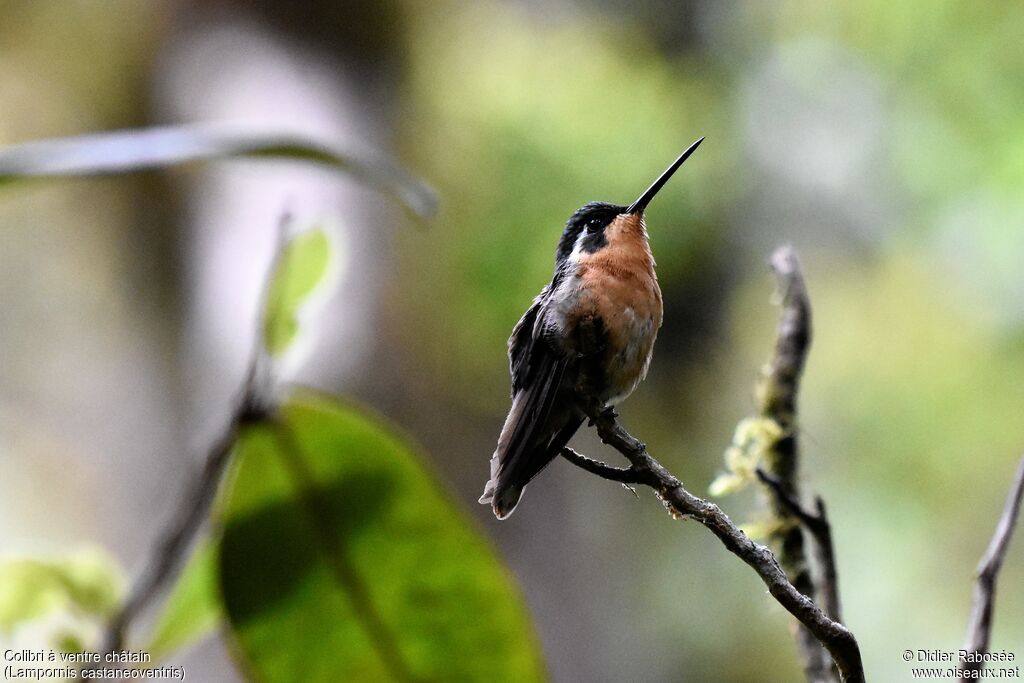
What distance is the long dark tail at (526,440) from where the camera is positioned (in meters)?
0.91

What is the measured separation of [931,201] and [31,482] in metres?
4.79

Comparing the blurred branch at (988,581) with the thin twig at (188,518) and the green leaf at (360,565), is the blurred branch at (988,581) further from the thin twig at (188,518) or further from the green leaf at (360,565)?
the thin twig at (188,518)

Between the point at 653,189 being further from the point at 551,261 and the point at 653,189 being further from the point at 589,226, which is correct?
the point at 551,261

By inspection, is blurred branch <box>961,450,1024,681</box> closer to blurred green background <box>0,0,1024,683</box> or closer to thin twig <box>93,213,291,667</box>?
thin twig <box>93,213,291,667</box>

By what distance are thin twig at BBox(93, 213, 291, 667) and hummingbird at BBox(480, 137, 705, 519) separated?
0.24m

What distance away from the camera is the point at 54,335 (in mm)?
4684

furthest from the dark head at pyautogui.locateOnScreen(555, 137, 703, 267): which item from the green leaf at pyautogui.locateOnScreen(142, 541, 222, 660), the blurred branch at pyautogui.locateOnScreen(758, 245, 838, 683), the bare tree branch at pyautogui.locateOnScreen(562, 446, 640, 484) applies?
the green leaf at pyautogui.locateOnScreen(142, 541, 222, 660)

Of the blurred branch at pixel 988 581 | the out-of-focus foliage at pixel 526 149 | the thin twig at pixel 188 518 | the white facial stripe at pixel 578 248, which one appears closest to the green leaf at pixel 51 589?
the thin twig at pixel 188 518

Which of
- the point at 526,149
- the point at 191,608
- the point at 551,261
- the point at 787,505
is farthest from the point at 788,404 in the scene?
the point at 526,149

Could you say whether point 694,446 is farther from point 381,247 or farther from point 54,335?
point 54,335

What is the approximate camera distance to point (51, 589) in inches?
38.2

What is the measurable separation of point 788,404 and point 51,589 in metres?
0.90

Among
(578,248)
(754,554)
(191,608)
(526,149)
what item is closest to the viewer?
(754,554)

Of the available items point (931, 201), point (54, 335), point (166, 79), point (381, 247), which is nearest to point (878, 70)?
point (931, 201)
